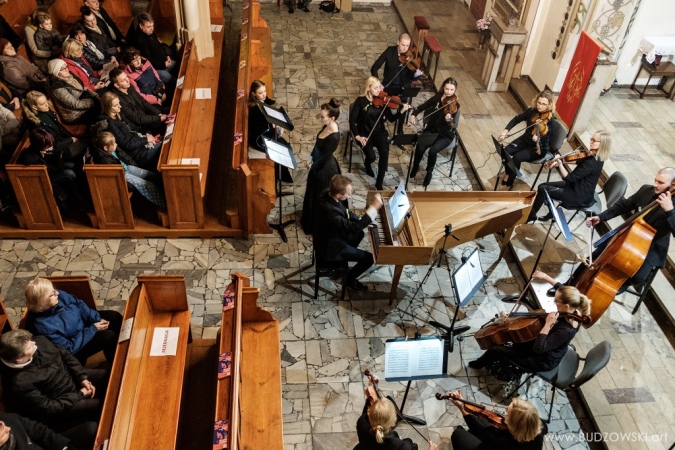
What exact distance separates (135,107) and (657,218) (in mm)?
5798

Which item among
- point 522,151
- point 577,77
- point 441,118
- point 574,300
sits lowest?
point 522,151

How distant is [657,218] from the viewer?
5.32 metres

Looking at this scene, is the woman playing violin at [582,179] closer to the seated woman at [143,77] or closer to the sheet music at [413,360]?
the sheet music at [413,360]

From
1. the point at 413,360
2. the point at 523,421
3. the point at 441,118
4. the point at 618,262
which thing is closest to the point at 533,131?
the point at 441,118

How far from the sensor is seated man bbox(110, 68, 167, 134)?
6.45 metres

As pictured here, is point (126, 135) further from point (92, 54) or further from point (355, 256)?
point (355, 256)

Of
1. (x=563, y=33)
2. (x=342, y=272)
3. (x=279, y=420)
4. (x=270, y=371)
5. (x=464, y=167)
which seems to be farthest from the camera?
(x=563, y=33)

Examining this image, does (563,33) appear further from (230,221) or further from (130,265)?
(130,265)

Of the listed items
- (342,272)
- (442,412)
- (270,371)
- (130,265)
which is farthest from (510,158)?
(130,265)

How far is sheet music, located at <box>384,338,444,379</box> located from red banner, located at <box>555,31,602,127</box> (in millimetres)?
5273

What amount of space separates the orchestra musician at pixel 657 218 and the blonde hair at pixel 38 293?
434cm

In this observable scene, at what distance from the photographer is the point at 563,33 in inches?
334

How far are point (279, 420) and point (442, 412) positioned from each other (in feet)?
5.01

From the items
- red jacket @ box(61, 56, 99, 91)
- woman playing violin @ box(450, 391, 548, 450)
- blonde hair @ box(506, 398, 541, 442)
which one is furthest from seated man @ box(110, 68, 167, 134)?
blonde hair @ box(506, 398, 541, 442)
